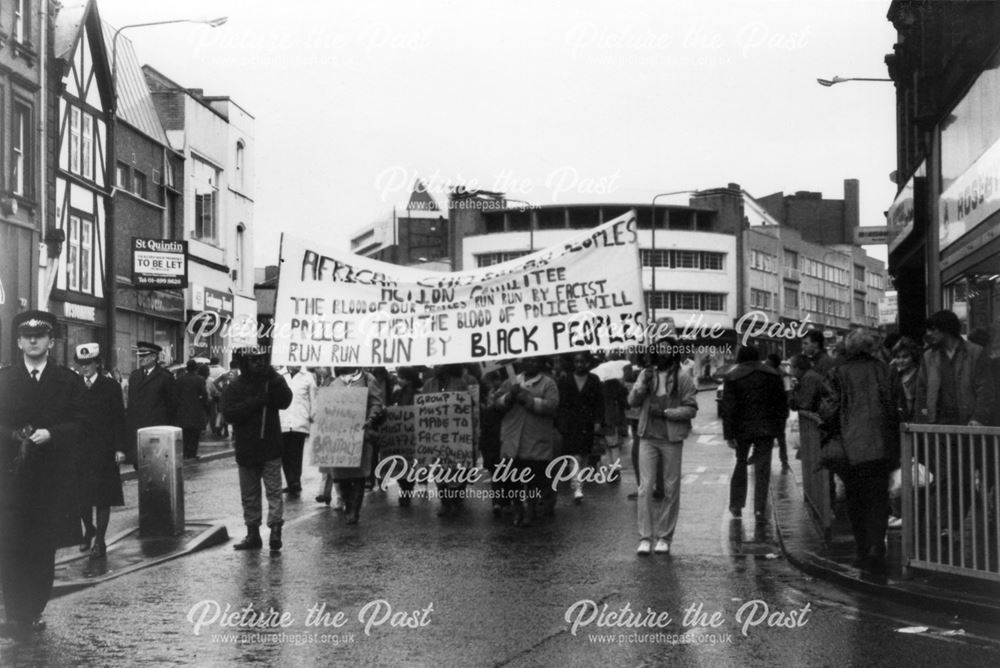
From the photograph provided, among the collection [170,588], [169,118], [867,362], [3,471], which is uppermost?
[169,118]

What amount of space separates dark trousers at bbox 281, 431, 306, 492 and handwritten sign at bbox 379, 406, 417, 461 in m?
1.66

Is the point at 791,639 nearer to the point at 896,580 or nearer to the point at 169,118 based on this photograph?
the point at 896,580

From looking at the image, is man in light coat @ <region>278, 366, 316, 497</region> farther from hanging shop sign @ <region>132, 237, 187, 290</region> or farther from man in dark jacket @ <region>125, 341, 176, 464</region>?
hanging shop sign @ <region>132, 237, 187, 290</region>

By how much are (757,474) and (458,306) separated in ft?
11.1

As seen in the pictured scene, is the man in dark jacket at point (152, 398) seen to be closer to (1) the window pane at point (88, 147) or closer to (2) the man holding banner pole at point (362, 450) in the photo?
(2) the man holding banner pole at point (362, 450)

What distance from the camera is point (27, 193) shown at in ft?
94.2

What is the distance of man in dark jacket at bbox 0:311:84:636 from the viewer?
7.96 m

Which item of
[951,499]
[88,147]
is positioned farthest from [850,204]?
[951,499]

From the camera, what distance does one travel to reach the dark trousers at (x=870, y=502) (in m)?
10.3

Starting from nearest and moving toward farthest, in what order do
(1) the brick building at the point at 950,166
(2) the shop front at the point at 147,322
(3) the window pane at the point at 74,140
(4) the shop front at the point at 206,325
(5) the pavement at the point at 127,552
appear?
(5) the pavement at the point at 127,552 → (1) the brick building at the point at 950,166 → (3) the window pane at the point at 74,140 → (2) the shop front at the point at 147,322 → (4) the shop front at the point at 206,325

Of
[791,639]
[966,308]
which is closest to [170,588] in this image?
[791,639]

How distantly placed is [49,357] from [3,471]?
79 cm

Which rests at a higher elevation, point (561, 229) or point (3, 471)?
point (561, 229)

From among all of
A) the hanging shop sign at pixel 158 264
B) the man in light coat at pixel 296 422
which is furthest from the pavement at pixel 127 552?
the hanging shop sign at pixel 158 264
